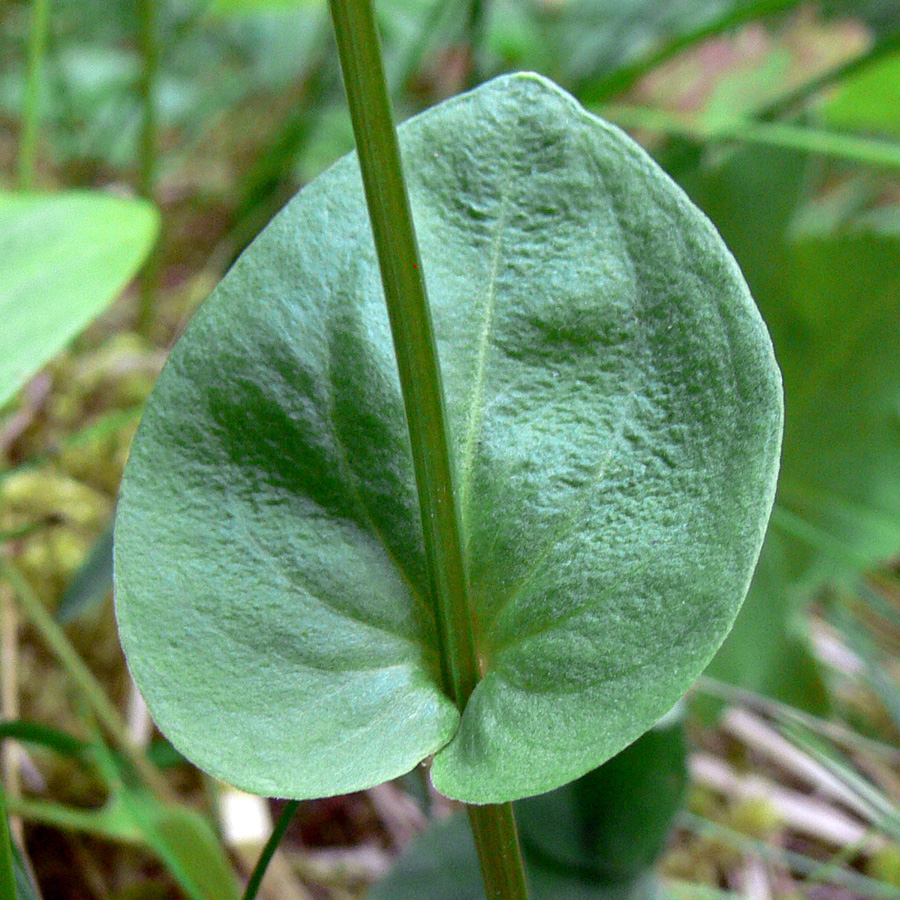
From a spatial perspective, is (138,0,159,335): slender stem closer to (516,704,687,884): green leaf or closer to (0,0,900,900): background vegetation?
(0,0,900,900): background vegetation

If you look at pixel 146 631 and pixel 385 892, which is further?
pixel 385 892

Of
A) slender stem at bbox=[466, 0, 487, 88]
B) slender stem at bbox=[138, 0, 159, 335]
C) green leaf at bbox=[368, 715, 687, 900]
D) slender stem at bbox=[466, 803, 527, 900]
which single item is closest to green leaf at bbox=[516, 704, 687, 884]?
green leaf at bbox=[368, 715, 687, 900]

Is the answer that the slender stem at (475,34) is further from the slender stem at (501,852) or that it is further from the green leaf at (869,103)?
→ the slender stem at (501,852)

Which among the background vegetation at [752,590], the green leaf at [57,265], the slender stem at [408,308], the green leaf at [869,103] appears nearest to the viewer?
the slender stem at [408,308]

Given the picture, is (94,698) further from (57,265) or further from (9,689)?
(57,265)

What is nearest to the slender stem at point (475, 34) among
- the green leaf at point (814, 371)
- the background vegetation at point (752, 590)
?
the background vegetation at point (752, 590)

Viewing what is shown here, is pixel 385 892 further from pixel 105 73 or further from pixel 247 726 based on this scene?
pixel 105 73

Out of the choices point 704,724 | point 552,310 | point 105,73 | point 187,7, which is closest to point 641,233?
point 552,310

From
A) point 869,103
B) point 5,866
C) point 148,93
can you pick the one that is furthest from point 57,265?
point 869,103
